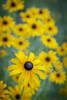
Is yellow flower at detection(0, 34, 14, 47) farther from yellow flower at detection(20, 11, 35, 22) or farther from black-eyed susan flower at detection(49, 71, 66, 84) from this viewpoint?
black-eyed susan flower at detection(49, 71, 66, 84)

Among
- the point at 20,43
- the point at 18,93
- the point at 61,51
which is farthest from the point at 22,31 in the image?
the point at 18,93

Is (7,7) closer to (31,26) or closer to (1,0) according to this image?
(1,0)

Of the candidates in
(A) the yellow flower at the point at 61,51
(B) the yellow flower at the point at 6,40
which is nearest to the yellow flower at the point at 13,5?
(B) the yellow flower at the point at 6,40

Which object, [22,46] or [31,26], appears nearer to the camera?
[22,46]

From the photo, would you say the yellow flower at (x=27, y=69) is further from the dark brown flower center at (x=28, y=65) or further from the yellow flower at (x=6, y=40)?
the yellow flower at (x=6, y=40)

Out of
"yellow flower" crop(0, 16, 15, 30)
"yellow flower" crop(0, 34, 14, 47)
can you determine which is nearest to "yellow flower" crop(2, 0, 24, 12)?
"yellow flower" crop(0, 16, 15, 30)

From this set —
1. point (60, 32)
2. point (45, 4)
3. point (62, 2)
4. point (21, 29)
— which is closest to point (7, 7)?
point (21, 29)
